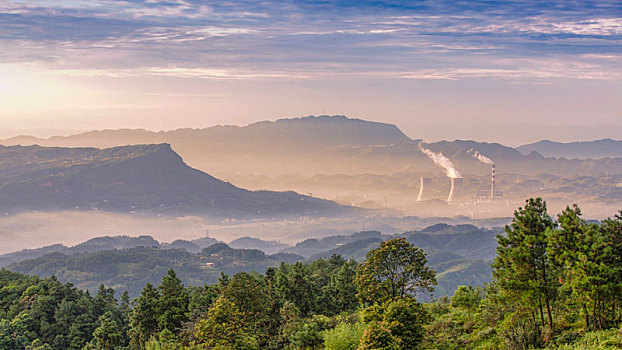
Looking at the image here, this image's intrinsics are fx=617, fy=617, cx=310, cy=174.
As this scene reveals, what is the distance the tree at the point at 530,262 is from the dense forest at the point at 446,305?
62 mm

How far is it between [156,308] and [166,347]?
819 inches

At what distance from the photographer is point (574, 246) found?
36.3 metres

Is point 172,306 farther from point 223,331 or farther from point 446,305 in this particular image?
point 446,305

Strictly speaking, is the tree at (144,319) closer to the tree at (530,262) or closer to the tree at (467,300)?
the tree at (467,300)

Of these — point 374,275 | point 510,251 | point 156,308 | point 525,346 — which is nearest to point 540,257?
point 510,251

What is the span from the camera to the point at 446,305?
6266cm

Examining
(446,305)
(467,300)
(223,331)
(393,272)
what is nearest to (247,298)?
(223,331)

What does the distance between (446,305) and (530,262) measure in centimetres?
2566

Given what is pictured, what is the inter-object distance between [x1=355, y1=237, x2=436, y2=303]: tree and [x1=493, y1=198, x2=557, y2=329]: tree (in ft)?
44.7

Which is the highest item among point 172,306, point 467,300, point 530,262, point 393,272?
point 530,262


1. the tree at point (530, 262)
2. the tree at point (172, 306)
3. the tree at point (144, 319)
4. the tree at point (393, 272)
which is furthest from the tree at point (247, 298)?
the tree at point (144, 319)

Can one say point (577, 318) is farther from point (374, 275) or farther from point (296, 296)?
point (296, 296)

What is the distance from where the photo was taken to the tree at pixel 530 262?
37781 millimetres

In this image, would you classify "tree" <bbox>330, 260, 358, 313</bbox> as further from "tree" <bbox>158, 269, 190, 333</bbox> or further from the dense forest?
"tree" <bbox>158, 269, 190, 333</bbox>
